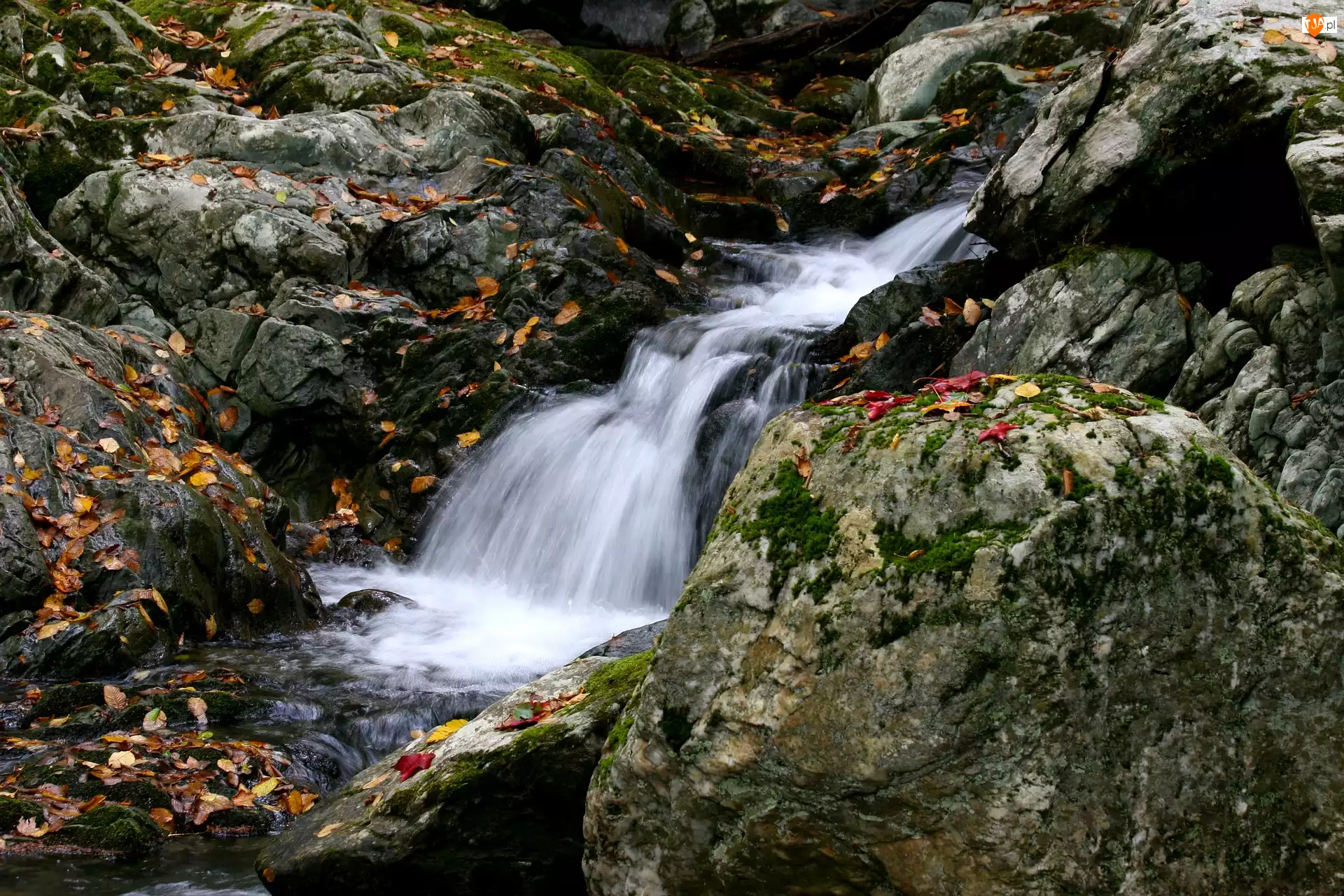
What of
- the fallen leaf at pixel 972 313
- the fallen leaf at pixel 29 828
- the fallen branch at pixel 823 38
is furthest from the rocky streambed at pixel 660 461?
the fallen branch at pixel 823 38

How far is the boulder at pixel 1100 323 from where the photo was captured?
19.5ft

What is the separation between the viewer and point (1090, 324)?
621 cm

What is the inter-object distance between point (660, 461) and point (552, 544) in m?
1.02

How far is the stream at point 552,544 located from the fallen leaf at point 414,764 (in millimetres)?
1241

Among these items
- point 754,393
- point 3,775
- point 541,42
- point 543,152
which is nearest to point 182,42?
point 543,152

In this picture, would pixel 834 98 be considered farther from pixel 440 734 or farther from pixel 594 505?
pixel 440 734

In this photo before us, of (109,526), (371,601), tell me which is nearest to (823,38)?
(371,601)

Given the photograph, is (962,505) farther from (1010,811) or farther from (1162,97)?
(1162,97)

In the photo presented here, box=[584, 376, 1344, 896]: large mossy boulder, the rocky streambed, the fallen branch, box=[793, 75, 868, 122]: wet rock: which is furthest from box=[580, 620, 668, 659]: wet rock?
the fallen branch

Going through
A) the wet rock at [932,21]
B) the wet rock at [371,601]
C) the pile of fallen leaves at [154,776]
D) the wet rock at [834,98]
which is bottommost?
the wet rock at [371,601]

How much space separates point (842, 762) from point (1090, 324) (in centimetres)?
432

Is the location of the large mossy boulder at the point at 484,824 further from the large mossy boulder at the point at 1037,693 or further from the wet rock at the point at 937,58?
the wet rock at the point at 937,58

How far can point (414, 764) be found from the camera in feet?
12.5

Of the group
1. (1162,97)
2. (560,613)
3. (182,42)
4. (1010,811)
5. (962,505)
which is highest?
(182,42)
